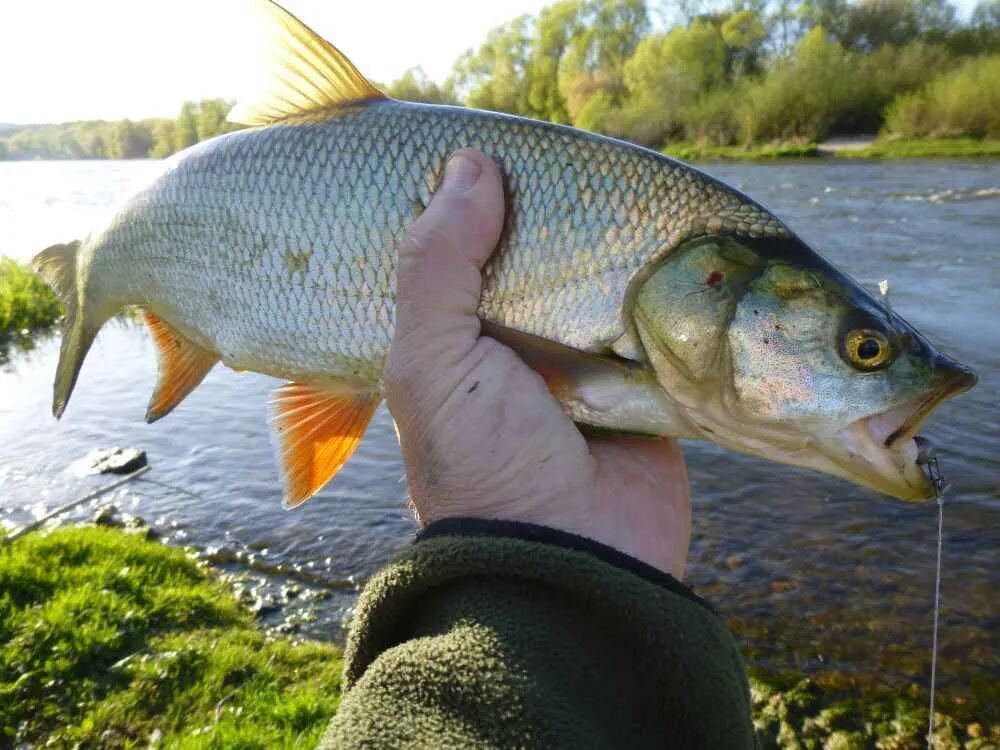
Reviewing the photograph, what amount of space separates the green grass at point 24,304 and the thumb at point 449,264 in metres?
15.0

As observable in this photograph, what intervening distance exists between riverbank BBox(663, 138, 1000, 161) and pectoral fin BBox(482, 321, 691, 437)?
3044cm

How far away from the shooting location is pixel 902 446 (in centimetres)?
196

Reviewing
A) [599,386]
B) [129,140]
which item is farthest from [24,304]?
[129,140]

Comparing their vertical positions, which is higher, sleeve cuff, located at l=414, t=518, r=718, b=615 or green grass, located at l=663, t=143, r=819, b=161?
sleeve cuff, located at l=414, t=518, r=718, b=615

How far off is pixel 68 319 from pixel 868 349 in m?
2.97

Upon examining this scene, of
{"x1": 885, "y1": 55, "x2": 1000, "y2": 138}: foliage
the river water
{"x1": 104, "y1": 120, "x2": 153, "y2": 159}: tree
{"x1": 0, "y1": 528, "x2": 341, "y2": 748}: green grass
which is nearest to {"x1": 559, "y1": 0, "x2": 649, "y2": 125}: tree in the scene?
{"x1": 885, "y1": 55, "x2": 1000, "y2": 138}: foliage

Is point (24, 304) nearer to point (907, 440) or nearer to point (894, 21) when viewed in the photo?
point (907, 440)

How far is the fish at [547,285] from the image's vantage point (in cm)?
200

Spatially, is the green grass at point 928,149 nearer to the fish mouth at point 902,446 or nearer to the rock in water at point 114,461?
the rock in water at point 114,461

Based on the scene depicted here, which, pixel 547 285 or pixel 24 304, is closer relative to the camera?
pixel 547 285

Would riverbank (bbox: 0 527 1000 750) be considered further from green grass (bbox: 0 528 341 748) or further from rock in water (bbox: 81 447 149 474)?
rock in water (bbox: 81 447 149 474)

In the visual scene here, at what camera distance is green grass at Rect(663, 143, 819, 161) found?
126 ft

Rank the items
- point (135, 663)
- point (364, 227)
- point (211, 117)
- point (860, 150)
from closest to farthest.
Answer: point (364, 227)
point (135, 663)
point (860, 150)
point (211, 117)

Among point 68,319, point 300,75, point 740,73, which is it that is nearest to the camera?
point 300,75
